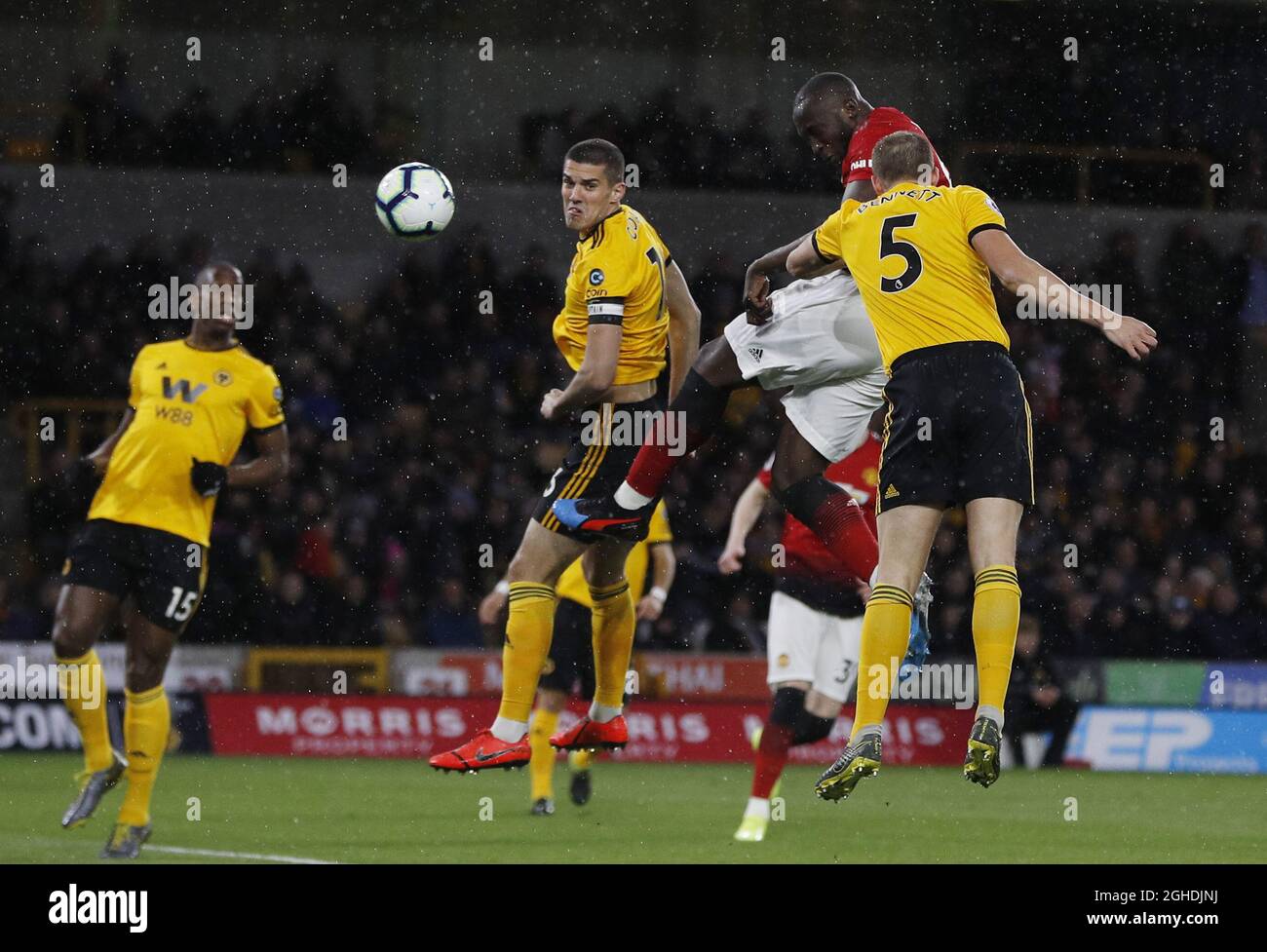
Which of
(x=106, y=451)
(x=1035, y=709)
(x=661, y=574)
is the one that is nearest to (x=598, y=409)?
(x=106, y=451)

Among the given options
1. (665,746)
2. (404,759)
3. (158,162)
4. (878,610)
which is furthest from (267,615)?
(878,610)

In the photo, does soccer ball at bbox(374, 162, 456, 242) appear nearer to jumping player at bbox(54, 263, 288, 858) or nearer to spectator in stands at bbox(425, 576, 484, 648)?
jumping player at bbox(54, 263, 288, 858)

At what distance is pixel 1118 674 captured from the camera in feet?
52.3

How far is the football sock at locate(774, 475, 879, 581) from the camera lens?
7730mm

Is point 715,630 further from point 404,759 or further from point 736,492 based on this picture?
point 404,759

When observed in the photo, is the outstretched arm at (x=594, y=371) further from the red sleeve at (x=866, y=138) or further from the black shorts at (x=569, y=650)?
the black shorts at (x=569, y=650)

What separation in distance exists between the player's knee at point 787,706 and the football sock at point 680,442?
2.28 meters

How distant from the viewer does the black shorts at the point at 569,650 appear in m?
11.1

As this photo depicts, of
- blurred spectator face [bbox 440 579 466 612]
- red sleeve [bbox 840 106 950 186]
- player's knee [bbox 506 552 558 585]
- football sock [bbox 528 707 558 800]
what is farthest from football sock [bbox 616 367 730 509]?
blurred spectator face [bbox 440 579 466 612]

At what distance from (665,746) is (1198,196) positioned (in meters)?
9.58

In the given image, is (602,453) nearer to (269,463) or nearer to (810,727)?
(269,463)

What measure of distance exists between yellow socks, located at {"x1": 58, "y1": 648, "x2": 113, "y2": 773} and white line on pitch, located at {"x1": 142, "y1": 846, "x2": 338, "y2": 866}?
68 cm

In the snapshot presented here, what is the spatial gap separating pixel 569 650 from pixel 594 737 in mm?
3390

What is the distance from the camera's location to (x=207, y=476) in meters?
8.55
